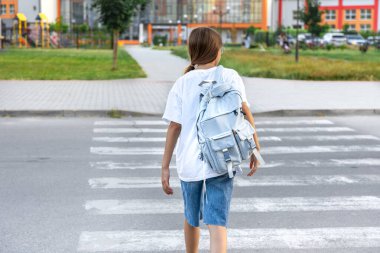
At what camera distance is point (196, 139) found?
13.0ft

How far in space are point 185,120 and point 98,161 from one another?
5.32 m

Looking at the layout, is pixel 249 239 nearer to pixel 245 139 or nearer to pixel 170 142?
pixel 170 142

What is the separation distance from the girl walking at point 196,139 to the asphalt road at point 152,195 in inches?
54.9

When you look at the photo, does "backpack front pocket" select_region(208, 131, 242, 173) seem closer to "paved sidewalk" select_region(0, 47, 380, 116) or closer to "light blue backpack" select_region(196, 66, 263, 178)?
"light blue backpack" select_region(196, 66, 263, 178)

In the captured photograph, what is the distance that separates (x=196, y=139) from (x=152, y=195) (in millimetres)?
3307

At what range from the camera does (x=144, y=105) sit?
15.6 metres

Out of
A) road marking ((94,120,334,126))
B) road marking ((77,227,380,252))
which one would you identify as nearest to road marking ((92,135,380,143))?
road marking ((94,120,334,126))

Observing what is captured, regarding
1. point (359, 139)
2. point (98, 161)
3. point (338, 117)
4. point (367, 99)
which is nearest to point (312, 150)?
point (359, 139)

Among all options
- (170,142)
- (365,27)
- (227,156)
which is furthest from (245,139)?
(365,27)

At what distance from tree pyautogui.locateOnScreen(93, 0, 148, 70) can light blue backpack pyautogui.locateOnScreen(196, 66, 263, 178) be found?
80.5ft

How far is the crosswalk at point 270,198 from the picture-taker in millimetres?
5484

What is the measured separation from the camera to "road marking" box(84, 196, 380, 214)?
6.50 meters

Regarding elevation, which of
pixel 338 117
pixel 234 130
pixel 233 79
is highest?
pixel 233 79

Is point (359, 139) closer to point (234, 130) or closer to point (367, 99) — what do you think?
point (367, 99)
